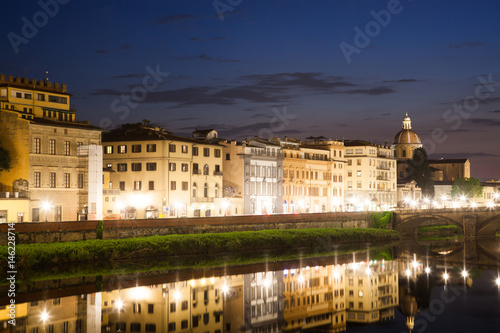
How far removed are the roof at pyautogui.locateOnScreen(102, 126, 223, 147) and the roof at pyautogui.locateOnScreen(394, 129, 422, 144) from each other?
95.6 m

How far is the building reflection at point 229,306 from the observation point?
126ft

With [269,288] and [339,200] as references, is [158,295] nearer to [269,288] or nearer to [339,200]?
[269,288]

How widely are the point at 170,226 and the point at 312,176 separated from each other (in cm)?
4207

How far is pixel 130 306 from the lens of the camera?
137 ft

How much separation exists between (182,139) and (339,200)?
1471 inches

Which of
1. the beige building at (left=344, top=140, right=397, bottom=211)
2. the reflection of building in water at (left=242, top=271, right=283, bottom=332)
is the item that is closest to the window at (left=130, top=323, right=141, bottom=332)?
the reflection of building in water at (left=242, top=271, right=283, bottom=332)

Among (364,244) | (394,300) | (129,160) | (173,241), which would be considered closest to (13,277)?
(173,241)

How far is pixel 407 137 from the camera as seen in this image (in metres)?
170

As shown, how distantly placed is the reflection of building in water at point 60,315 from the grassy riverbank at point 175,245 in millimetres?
8638

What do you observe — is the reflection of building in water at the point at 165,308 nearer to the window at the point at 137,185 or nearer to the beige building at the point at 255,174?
the window at the point at 137,185

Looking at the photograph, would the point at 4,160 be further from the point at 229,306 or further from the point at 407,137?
the point at 407,137

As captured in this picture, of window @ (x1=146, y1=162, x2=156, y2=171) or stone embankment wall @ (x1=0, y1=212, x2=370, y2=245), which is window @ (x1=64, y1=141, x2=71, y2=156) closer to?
stone embankment wall @ (x1=0, y1=212, x2=370, y2=245)

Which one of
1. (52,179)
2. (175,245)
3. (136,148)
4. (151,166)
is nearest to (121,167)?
(136,148)

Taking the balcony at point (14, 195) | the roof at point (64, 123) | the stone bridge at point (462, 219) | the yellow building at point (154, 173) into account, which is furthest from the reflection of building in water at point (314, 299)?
the stone bridge at point (462, 219)
